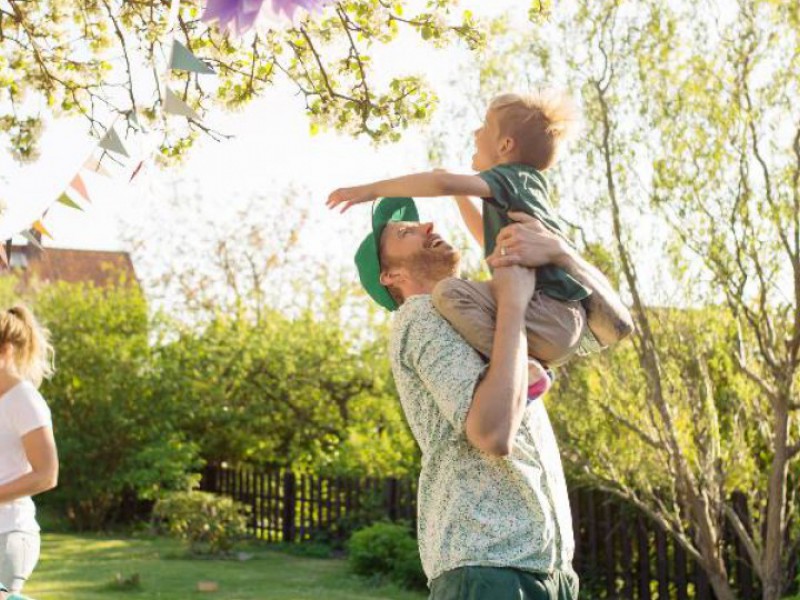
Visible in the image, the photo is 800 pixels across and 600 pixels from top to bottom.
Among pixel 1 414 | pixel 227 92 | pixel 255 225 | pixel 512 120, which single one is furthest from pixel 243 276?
pixel 512 120

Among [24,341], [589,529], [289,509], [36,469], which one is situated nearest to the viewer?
[36,469]

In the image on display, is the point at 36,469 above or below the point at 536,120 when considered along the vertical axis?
below

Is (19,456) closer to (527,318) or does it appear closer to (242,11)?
(527,318)

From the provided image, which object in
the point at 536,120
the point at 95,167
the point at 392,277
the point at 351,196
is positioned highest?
the point at 95,167

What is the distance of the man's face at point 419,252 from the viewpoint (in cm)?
243

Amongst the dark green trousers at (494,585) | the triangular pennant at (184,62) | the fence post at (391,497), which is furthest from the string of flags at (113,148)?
the fence post at (391,497)

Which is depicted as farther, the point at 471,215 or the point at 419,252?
the point at 471,215

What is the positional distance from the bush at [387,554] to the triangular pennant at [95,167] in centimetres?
836

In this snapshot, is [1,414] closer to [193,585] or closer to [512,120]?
[512,120]

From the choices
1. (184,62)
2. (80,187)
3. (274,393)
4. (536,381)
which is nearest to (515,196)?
(536,381)

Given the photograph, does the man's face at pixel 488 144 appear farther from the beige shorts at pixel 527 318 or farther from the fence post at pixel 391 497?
the fence post at pixel 391 497

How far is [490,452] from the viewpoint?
2.07 m

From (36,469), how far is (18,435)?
0.52 ft

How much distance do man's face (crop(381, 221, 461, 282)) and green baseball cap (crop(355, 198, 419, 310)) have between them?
0.07 feet
